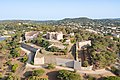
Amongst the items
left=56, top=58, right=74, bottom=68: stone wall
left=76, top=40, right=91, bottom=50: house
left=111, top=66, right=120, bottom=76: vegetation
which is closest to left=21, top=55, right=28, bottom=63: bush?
left=56, top=58, right=74, bottom=68: stone wall

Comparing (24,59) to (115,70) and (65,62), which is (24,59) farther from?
(115,70)

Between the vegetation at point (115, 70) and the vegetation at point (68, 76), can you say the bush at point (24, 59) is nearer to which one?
the vegetation at point (68, 76)

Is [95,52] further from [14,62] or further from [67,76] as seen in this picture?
[14,62]

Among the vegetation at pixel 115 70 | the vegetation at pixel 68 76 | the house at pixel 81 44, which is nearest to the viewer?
the vegetation at pixel 68 76

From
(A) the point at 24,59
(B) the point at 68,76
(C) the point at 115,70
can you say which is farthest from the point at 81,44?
(B) the point at 68,76

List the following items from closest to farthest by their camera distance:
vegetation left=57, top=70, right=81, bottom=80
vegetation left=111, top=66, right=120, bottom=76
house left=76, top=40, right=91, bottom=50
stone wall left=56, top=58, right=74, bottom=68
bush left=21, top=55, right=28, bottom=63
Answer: vegetation left=57, top=70, right=81, bottom=80, vegetation left=111, top=66, right=120, bottom=76, stone wall left=56, top=58, right=74, bottom=68, bush left=21, top=55, right=28, bottom=63, house left=76, top=40, right=91, bottom=50

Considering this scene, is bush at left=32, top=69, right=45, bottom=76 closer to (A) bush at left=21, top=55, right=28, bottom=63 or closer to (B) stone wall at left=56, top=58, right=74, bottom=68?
(B) stone wall at left=56, top=58, right=74, bottom=68

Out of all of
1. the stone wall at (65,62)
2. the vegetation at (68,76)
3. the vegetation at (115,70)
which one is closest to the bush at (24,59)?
the stone wall at (65,62)

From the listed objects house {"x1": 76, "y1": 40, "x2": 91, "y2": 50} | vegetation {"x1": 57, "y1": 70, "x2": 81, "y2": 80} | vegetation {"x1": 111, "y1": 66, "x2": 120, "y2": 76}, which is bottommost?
vegetation {"x1": 111, "y1": 66, "x2": 120, "y2": 76}

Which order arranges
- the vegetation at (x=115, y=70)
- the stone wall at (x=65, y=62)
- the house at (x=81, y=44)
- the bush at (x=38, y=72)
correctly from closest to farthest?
the bush at (x=38, y=72)
the vegetation at (x=115, y=70)
the stone wall at (x=65, y=62)
the house at (x=81, y=44)

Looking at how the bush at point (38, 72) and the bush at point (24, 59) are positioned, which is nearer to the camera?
the bush at point (38, 72)

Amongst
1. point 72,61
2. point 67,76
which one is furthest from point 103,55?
point 67,76
